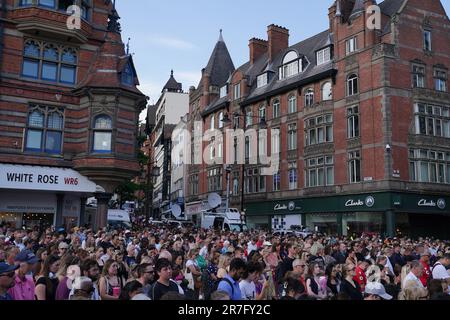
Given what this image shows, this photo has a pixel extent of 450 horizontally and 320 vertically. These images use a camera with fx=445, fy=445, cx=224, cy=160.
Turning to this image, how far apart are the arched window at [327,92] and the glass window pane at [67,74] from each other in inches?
819

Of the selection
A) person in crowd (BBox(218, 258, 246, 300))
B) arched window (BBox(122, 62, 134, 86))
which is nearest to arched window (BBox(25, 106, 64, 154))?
arched window (BBox(122, 62, 134, 86))

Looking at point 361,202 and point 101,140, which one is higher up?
point 101,140

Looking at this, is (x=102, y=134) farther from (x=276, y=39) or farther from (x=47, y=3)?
(x=276, y=39)

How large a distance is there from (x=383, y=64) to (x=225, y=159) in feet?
68.7

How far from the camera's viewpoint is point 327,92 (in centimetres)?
3622

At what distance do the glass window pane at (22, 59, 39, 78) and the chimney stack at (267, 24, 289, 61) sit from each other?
28.7 m

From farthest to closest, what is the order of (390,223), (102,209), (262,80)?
(262,80), (390,223), (102,209)

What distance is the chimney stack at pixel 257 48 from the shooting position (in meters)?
50.9

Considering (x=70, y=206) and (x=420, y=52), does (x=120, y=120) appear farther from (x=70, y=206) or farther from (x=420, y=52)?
(x=420, y=52)

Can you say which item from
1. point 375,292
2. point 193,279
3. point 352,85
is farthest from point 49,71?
point 352,85

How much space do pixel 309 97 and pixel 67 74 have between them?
21.5 meters

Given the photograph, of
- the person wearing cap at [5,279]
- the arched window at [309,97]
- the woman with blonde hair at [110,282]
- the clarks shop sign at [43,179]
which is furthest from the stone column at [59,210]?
the arched window at [309,97]

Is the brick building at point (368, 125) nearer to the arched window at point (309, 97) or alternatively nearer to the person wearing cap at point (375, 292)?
the arched window at point (309, 97)

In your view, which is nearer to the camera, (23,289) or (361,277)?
(23,289)
